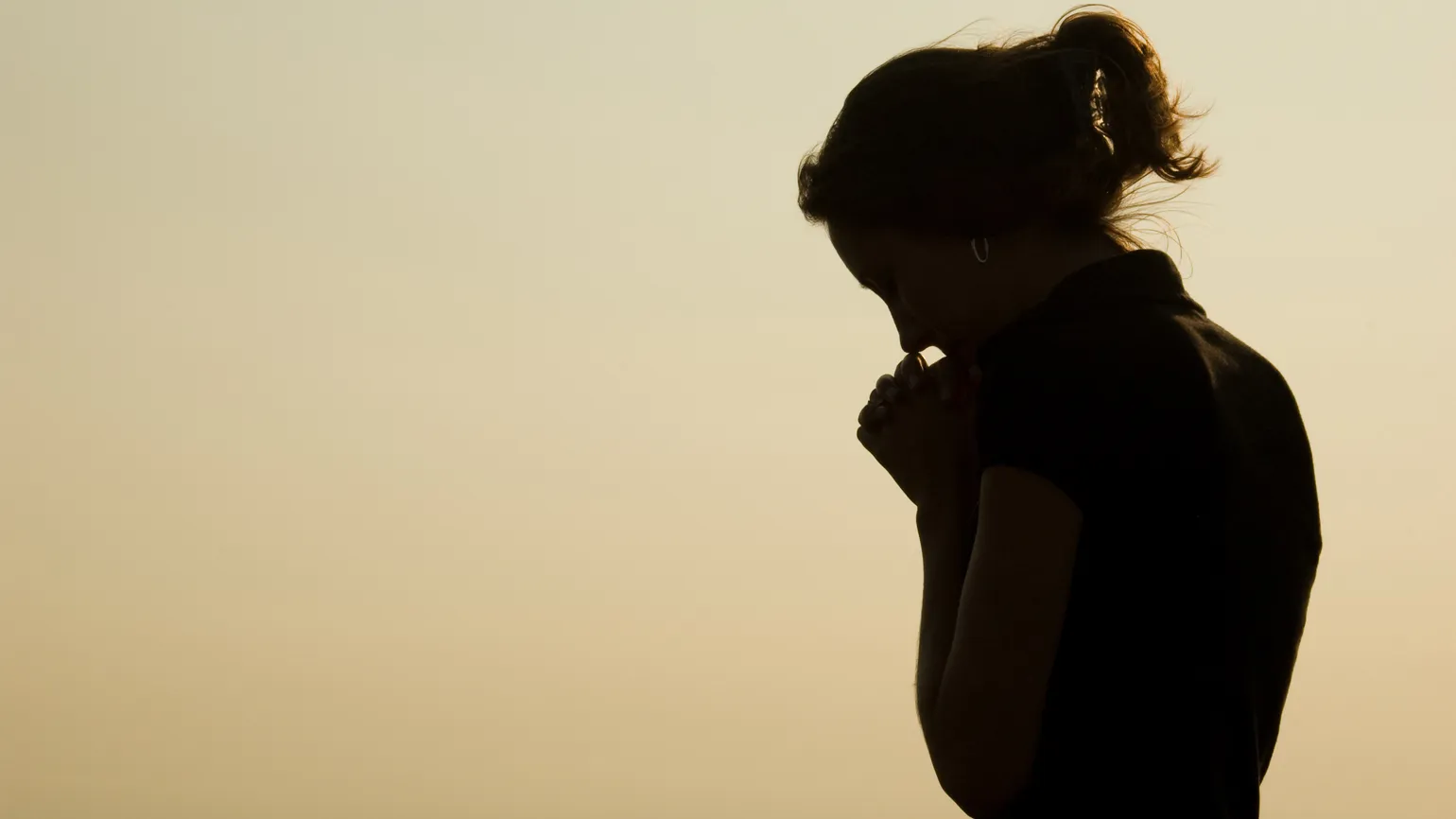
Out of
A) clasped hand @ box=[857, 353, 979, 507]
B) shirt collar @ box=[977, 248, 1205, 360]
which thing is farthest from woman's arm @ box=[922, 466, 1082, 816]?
clasped hand @ box=[857, 353, 979, 507]

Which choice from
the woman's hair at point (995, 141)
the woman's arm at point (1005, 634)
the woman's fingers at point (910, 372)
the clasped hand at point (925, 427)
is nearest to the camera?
the woman's arm at point (1005, 634)

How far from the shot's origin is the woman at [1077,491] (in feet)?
7.09

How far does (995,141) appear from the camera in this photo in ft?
8.14

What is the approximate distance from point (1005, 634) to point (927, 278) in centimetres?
61

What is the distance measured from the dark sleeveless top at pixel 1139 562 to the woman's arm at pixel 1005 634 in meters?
0.02

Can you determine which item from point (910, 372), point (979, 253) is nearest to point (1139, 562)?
point (979, 253)

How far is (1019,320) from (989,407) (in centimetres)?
14

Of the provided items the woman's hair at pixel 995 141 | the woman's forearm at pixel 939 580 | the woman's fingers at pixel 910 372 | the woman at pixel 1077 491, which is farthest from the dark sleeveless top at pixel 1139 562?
the woman's fingers at pixel 910 372

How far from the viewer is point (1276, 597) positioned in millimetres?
2314

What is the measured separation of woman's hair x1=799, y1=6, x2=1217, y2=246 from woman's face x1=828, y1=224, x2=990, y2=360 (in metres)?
0.02

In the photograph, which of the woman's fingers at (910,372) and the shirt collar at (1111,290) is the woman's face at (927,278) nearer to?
the woman's fingers at (910,372)

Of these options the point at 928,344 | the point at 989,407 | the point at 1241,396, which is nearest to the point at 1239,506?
the point at 1241,396

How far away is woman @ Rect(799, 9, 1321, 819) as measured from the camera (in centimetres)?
216

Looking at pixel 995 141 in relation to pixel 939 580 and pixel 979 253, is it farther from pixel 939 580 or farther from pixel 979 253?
pixel 939 580
